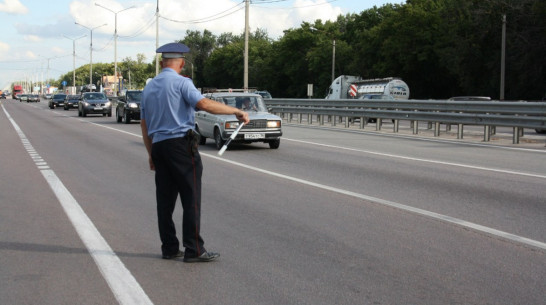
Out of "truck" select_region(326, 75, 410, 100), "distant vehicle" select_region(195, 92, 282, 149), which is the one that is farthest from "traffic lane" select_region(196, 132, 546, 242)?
"truck" select_region(326, 75, 410, 100)

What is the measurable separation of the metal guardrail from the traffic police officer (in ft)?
47.1

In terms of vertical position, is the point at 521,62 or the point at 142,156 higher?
the point at 521,62

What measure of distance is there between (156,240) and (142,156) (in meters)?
9.54

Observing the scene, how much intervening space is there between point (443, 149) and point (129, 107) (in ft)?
63.9

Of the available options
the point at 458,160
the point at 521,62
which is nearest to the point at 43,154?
the point at 458,160

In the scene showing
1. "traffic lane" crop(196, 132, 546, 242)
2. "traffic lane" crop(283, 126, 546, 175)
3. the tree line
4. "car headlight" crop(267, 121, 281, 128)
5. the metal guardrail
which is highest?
the tree line

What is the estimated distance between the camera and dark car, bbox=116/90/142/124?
33131 mm

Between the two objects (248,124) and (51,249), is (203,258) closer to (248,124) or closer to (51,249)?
(51,249)

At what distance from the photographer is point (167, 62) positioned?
5906 millimetres

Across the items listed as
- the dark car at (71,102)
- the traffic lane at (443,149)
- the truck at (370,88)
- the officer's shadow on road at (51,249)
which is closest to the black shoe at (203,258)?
the officer's shadow on road at (51,249)

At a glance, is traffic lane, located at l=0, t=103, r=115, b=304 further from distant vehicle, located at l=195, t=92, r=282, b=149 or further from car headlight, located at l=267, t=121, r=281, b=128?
car headlight, located at l=267, t=121, r=281, b=128

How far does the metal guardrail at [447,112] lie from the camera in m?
18.7

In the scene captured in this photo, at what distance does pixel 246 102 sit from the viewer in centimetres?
1836

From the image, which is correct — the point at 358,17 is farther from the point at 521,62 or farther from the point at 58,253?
the point at 58,253
